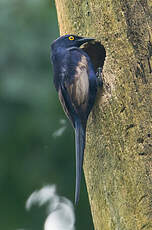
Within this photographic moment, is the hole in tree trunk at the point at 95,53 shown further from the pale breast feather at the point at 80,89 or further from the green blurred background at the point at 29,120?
the green blurred background at the point at 29,120

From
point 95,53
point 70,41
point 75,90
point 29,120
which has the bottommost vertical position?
point 29,120

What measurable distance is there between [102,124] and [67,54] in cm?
78

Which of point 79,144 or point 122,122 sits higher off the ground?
point 122,122

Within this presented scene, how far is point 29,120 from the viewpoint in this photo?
477cm

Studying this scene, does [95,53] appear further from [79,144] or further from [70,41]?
[79,144]

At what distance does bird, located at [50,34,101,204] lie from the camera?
3689mm

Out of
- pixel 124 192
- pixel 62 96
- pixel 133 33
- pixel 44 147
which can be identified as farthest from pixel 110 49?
pixel 44 147

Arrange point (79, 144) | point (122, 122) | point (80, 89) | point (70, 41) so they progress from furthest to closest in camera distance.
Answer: point (70, 41) → point (80, 89) → point (79, 144) → point (122, 122)

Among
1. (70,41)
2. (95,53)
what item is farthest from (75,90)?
(95,53)

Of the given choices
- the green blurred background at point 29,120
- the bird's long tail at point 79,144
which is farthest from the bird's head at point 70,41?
the bird's long tail at point 79,144

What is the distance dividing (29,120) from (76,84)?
111 centimetres

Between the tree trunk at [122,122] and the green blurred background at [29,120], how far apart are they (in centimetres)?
99

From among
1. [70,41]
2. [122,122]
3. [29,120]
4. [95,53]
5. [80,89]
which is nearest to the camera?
[122,122]

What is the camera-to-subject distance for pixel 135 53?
11.7 feet
